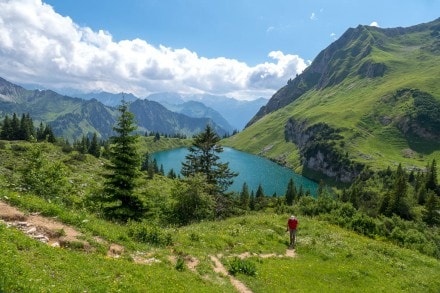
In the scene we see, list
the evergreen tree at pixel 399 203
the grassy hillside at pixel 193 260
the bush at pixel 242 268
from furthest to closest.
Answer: the evergreen tree at pixel 399 203 < the bush at pixel 242 268 < the grassy hillside at pixel 193 260

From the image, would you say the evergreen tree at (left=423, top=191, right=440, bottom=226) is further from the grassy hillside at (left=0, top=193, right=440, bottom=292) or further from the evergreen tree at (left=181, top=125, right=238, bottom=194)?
the grassy hillside at (left=0, top=193, right=440, bottom=292)

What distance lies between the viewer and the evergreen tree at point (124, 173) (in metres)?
37.0

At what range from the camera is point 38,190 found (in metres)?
33.2

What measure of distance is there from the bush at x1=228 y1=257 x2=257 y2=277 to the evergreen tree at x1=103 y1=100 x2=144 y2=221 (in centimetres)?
1713

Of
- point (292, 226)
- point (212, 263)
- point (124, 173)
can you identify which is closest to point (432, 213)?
point (292, 226)

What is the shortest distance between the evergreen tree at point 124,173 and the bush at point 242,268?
1713 cm

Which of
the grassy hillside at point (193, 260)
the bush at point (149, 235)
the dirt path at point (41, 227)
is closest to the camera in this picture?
the grassy hillside at point (193, 260)

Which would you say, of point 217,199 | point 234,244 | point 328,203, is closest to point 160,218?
point 217,199

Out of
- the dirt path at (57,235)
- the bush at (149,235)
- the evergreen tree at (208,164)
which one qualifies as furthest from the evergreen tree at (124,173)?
the evergreen tree at (208,164)

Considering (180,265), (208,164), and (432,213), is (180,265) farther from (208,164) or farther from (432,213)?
(432,213)

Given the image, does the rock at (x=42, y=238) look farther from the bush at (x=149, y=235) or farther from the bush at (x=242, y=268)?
the bush at (x=242, y=268)

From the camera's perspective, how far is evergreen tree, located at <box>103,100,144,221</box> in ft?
121

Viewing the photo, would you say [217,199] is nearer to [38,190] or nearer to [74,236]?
[38,190]

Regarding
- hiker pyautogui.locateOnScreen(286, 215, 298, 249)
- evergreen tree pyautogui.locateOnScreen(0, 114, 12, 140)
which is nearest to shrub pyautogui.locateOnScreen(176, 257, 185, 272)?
hiker pyautogui.locateOnScreen(286, 215, 298, 249)
